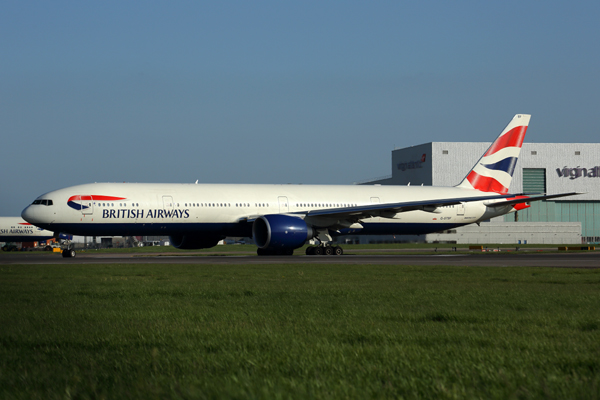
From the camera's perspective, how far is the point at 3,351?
5.45 meters

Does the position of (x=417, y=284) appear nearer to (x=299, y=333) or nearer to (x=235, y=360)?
(x=299, y=333)

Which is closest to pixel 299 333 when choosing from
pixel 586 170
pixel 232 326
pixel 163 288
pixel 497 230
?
pixel 232 326

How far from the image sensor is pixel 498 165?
42594 mm

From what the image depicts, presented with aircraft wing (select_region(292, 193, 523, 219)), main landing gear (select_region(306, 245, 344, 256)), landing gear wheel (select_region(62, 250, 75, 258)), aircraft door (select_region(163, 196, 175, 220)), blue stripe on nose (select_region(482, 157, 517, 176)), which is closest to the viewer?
aircraft door (select_region(163, 196, 175, 220))

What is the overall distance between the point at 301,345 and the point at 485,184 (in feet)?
128

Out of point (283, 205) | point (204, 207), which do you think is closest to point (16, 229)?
point (204, 207)

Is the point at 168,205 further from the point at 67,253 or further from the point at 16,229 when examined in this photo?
the point at 16,229

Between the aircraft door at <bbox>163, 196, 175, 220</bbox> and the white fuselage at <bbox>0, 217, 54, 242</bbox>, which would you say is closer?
the aircraft door at <bbox>163, 196, 175, 220</bbox>

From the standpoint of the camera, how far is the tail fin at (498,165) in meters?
42.5

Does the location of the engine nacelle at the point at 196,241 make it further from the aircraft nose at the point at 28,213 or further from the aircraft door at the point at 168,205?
the aircraft nose at the point at 28,213

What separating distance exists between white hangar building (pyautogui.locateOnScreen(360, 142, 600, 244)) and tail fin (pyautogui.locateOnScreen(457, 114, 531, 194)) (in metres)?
46.3

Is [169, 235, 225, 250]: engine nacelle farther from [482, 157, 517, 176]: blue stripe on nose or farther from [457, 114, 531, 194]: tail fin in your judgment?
[482, 157, 517, 176]: blue stripe on nose

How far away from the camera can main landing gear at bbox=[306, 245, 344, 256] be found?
3522 cm

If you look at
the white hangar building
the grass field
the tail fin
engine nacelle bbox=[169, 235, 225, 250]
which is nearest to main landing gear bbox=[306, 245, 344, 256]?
engine nacelle bbox=[169, 235, 225, 250]
